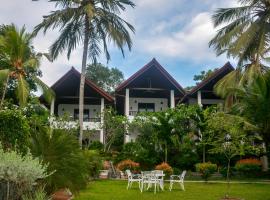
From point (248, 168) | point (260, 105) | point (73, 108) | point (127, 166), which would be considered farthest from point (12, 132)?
point (73, 108)

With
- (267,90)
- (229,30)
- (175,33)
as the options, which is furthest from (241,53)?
(267,90)

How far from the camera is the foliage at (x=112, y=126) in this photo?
1019 inches

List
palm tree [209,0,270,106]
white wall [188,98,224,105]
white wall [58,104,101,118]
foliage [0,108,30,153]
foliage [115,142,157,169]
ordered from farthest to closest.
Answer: white wall [58,104,101,118] < white wall [188,98,224,105] < foliage [115,142,157,169] < palm tree [209,0,270,106] < foliage [0,108,30,153]

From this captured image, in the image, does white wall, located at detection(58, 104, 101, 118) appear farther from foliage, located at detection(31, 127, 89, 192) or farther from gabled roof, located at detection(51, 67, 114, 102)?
foliage, located at detection(31, 127, 89, 192)

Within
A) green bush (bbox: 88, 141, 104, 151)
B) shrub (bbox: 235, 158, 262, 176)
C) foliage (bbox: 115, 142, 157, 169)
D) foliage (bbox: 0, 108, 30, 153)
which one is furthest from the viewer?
green bush (bbox: 88, 141, 104, 151)

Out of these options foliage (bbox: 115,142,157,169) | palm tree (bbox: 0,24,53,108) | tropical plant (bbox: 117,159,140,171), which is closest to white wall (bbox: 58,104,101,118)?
foliage (bbox: 115,142,157,169)

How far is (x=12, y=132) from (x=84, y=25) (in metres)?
12.7

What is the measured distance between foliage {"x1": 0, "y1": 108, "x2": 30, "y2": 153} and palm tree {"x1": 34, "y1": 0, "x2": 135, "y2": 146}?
1093 centimetres

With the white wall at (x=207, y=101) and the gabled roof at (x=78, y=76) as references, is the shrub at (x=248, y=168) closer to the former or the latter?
the white wall at (x=207, y=101)

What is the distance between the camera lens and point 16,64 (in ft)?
60.5

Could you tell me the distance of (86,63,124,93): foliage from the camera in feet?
157

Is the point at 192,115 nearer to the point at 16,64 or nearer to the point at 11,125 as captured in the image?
the point at 16,64

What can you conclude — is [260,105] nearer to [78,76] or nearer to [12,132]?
[12,132]

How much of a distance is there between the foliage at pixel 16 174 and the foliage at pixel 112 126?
1927 centimetres
